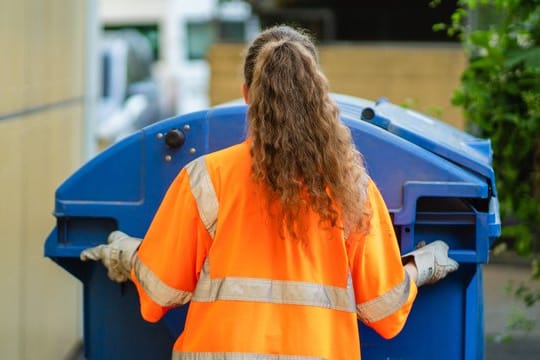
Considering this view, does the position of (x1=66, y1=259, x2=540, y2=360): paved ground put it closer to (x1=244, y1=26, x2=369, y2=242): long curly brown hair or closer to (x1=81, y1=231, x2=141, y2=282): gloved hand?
(x1=81, y1=231, x2=141, y2=282): gloved hand

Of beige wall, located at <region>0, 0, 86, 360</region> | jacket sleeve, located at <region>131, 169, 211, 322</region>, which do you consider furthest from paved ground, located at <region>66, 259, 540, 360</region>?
jacket sleeve, located at <region>131, 169, 211, 322</region>

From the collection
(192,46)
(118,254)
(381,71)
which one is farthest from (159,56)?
(118,254)

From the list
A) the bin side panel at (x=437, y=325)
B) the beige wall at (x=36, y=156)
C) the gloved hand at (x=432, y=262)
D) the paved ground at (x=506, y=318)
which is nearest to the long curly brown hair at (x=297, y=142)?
the gloved hand at (x=432, y=262)

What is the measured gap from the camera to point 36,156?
538 cm

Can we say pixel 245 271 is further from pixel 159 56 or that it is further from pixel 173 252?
pixel 159 56

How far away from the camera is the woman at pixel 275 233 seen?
2934mm

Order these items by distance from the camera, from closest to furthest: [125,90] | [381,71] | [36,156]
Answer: [36,156]
[381,71]
[125,90]

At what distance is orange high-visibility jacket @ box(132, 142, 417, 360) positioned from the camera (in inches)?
116

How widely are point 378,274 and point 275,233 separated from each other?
12.1 inches

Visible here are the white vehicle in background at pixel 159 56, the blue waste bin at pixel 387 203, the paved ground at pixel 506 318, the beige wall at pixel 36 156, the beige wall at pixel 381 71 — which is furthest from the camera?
the white vehicle in background at pixel 159 56

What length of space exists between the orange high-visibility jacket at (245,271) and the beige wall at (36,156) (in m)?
1.74

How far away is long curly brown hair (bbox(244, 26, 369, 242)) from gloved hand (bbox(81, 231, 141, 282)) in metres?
0.61

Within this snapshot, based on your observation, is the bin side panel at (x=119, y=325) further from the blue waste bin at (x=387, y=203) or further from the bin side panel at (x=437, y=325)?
the bin side panel at (x=437, y=325)

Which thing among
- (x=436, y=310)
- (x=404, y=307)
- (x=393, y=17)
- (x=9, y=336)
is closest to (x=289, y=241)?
(x=404, y=307)
